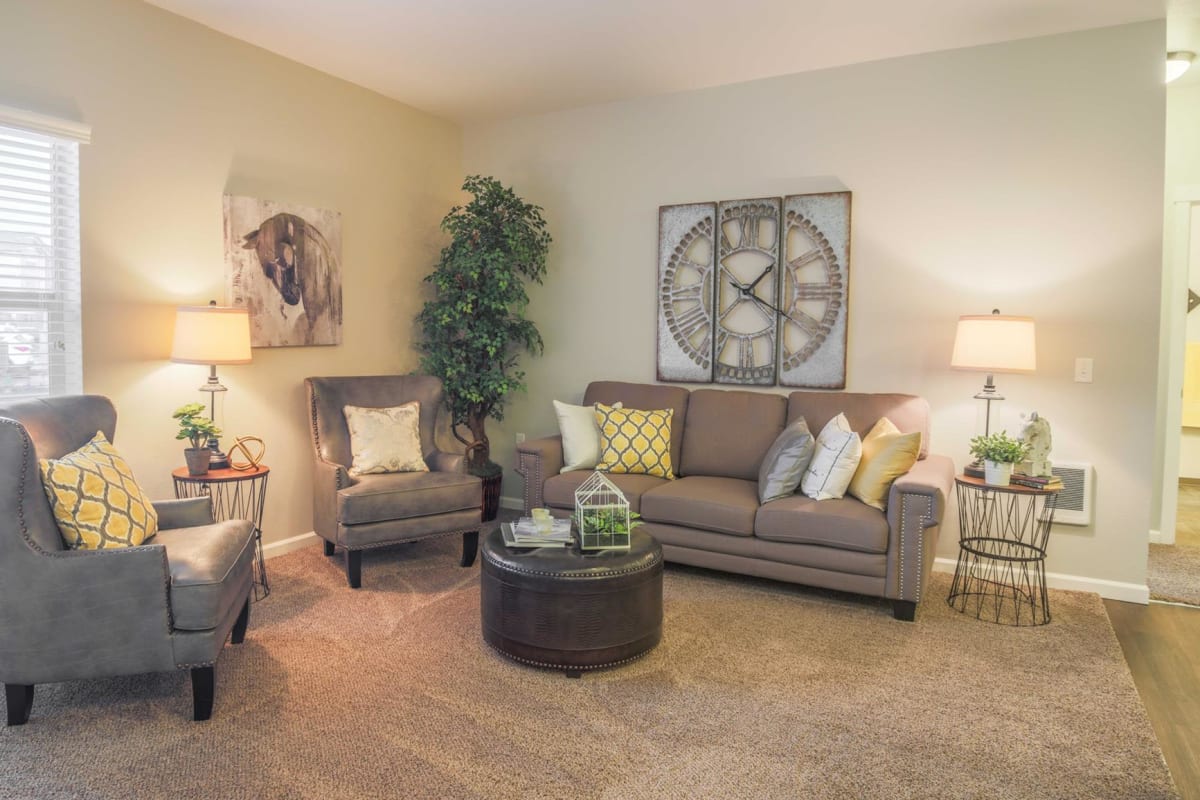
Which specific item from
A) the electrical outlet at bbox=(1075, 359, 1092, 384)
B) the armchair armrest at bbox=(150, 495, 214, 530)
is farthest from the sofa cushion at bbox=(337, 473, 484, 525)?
the electrical outlet at bbox=(1075, 359, 1092, 384)

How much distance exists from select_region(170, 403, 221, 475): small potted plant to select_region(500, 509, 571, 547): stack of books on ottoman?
139 centimetres

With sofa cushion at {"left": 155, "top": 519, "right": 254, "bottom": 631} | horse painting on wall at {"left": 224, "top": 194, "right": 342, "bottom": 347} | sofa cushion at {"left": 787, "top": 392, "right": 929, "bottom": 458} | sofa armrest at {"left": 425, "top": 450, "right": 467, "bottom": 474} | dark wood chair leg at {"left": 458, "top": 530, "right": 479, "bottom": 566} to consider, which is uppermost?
horse painting on wall at {"left": 224, "top": 194, "right": 342, "bottom": 347}

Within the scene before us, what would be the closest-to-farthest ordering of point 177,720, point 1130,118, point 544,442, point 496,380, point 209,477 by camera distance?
point 177,720
point 209,477
point 1130,118
point 544,442
point 496,380

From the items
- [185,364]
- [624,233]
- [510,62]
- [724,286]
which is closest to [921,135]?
[724,286]

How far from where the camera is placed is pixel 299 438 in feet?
14.5

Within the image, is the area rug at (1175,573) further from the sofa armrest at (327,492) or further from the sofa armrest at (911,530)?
the sofa armrest at (327,492)

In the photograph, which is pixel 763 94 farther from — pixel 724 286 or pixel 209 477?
pixel 209 477

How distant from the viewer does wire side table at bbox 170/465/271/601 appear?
3.39 m

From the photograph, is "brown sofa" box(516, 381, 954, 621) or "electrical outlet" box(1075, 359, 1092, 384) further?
"electrical outlet" box(1075, 359, 1092, 384)

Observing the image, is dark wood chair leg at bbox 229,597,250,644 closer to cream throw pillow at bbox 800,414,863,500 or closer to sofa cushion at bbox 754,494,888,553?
sofa cushion at bbox 754,494,888,553

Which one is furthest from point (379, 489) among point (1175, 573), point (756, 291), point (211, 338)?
point (1175, 573)

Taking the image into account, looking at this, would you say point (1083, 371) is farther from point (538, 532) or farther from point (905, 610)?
point (538, 532)

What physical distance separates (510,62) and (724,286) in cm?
174

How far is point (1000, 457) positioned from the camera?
134 inches
